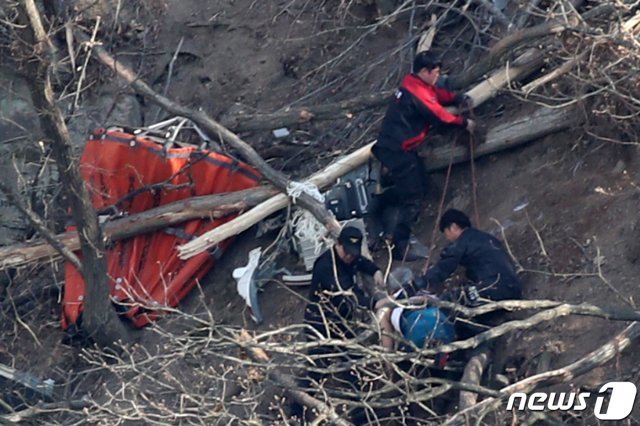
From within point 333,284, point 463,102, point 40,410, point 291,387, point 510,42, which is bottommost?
point 40,410

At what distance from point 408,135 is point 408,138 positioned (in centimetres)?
3

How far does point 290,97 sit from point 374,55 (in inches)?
39.7

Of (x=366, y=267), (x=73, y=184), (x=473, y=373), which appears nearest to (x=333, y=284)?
(x=366, y=267)

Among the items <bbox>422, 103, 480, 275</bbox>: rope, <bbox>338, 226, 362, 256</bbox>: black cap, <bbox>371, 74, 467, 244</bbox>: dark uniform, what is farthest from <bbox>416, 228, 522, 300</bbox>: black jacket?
<bbox>371, 74, 467, 244</bbox>: dark uniform

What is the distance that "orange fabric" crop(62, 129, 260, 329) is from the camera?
47.7 feet

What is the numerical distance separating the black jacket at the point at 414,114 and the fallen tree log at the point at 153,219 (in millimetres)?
1524

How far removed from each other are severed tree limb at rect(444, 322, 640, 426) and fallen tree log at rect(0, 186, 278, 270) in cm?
443

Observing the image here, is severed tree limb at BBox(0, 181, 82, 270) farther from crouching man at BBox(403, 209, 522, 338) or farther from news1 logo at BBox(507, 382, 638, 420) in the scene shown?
news1 logo at BBox(507, 382, 638, 420)

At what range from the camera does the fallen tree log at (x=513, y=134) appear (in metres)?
13.0

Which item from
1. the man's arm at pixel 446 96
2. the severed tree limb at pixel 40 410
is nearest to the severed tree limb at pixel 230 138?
the man's arm at pixel 446 96

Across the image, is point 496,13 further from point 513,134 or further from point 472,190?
point 472,190

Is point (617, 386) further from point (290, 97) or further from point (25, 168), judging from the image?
point (25, 168)

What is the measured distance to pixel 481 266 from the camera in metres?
11.7

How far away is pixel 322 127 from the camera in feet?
49.5
